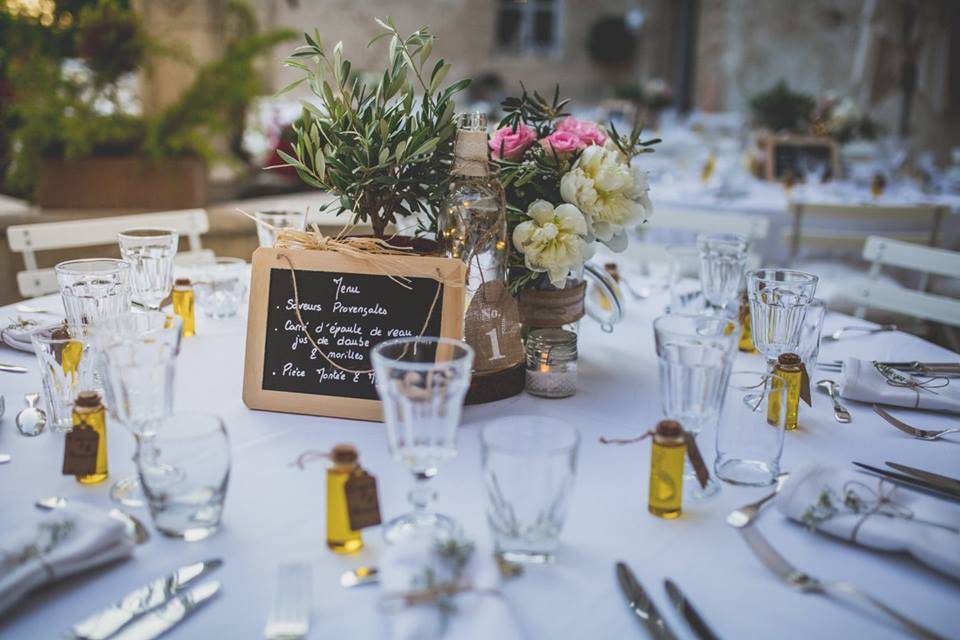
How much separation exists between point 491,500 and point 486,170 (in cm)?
57

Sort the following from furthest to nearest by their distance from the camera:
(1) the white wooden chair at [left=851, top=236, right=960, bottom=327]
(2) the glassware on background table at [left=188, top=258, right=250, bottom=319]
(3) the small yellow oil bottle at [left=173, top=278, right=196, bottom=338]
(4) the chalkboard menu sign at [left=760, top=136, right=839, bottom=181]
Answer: (4) the chalkboard menu sign at [left=760, top=136, right=839, bottom=181] < (1) the white wooden chair at [left=851, top=236, right=960, bottom=327] < (2) the glassware on background table at [left=188, top=258, right=250, bottom=319] < (3) the small yellow oil bottle at [left=173, top=278, right=196, bottom=338]

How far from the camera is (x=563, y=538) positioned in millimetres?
894

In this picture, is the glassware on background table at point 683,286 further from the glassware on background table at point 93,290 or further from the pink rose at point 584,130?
the glassware on background table at point 93,290

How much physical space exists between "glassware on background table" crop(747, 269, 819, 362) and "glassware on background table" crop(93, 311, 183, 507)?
887 millimetres

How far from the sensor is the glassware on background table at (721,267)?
5.21ft

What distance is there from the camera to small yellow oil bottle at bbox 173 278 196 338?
1.59m

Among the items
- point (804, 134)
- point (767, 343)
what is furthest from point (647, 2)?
point (767, 343)

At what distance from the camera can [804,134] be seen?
5.01 m

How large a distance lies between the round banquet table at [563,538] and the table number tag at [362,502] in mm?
38

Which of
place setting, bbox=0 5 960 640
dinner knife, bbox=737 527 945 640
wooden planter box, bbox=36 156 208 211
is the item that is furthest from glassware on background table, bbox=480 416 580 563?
wooden planter box, bbox=36 156 208 211

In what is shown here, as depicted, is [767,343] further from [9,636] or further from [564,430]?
[9,636]

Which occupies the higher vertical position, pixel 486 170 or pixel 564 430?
pixel 486 170

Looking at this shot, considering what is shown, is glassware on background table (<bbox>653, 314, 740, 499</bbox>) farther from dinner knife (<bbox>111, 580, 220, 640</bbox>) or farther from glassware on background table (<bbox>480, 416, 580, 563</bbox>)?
dinner knife (<bbox>111, 580, 220, 640</bbox>)

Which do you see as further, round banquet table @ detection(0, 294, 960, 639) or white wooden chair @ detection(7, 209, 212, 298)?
white wooden chair @ detection(7, 209, 212, 298)
